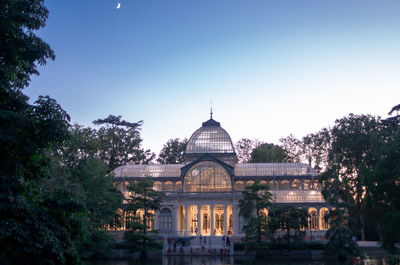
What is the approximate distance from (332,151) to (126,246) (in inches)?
1708

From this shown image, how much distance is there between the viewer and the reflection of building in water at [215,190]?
6588cm

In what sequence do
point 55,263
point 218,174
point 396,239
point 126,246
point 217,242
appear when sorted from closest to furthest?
point 55,263, point 396,239, point 126,246, point 217,242, point 218,174

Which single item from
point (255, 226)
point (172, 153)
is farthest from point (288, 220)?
point (172, 153)

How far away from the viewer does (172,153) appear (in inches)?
4119

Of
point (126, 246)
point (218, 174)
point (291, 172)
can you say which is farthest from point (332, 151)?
point (126, 246)

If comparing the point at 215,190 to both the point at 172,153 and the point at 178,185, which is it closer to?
the point at 178,185

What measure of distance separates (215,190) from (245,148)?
39.9 metres

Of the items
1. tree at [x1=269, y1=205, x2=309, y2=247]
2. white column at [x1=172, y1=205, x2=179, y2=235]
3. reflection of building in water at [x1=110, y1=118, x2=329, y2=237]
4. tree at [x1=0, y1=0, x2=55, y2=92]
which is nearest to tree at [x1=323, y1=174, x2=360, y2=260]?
tree at [x1=269, y1=205, x2=309, y2=247]

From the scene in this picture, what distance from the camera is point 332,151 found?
7625 cm

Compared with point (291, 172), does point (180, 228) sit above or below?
below

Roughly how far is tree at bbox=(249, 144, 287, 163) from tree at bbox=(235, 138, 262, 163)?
7.07 m

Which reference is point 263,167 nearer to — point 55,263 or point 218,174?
point 218,174

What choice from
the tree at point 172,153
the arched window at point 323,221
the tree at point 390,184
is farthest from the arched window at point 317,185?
the tree at point 172,153

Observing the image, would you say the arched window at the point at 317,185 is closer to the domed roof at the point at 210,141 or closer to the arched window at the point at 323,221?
the arched window at the point at 323,221
